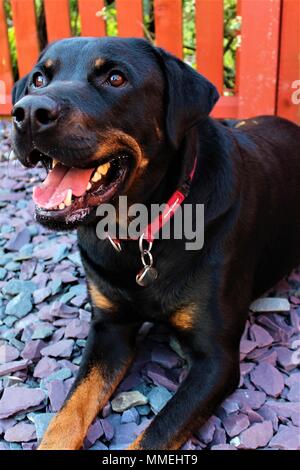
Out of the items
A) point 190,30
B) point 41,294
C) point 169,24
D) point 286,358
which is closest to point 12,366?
point 41,294

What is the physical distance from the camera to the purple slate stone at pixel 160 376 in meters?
2.50

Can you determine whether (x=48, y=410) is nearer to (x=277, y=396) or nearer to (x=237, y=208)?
(x=277, y=396)

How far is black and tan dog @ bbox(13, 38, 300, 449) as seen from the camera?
83.6 inches

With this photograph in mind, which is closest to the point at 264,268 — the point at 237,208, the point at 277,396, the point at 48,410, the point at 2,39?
the point at 237,208

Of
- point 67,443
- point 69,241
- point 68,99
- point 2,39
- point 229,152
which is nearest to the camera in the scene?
point 68,99

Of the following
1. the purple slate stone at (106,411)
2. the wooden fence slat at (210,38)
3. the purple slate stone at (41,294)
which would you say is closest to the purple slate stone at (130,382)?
the purple slate stone at (106,411)

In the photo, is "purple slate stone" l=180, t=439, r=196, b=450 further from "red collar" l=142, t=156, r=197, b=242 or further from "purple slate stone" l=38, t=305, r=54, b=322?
"purple slate stone" l=38, t=305, r=54, b=322

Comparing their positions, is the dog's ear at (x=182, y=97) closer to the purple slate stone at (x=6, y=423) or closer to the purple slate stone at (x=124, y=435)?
the purple slate stone at (x=124, y=435)

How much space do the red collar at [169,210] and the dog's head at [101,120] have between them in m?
0.09

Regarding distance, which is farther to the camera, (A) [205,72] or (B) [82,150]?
Result: (A) [205,72]

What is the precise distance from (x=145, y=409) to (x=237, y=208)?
90cm

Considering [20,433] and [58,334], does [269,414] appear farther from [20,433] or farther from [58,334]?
[58,334]

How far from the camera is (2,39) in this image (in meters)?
5.11

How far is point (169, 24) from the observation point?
441 centimetres
